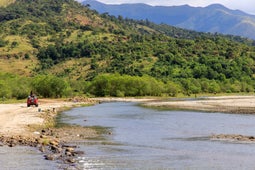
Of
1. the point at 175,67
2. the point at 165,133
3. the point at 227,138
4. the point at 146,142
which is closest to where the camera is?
the point at 146,142

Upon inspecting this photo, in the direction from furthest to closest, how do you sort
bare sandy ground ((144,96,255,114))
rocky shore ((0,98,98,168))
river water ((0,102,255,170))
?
bare sandy ground ((144,96,255,114)) < rocky shore ((0,98,98,168)) < river water ((0,102,255,170))

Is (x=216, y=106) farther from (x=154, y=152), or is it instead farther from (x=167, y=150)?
(x=154, y=152)

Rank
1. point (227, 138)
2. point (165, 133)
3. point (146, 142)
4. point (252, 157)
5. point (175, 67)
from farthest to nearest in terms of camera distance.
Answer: point (175, 67)
point (165, 133)
point (227, 138)
point (146, 142)
point (252, 157)

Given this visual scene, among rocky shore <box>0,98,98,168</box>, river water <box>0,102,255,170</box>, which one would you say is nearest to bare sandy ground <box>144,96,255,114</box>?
river water <box>0,102,255,170</box>

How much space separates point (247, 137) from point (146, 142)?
962 centimetres

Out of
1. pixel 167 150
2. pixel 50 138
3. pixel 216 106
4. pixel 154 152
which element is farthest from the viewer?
pixel 216 106

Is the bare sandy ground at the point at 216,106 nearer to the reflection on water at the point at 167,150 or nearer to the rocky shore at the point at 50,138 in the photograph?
the reflection on water at the point at 167,150

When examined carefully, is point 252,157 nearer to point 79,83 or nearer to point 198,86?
point 79,83

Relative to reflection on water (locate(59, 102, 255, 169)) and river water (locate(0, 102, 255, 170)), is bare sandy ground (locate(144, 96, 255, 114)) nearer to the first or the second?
reflection on water (locate(59, 102, 255, 169))

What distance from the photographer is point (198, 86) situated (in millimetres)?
173000

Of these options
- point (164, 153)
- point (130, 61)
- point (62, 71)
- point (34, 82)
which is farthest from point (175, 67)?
point (164, 153)

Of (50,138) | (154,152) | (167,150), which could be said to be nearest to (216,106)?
(50,138)

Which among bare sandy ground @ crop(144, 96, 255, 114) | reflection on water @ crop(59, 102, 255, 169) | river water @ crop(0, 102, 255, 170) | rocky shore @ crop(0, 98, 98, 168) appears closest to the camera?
river water @ crop(0, 102, 255, 170)

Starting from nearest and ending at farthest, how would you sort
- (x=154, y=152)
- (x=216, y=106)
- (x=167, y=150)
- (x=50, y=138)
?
(x=154, y=152), (x=167, y=150), (x=50, y=138), (x=216, y=106)
